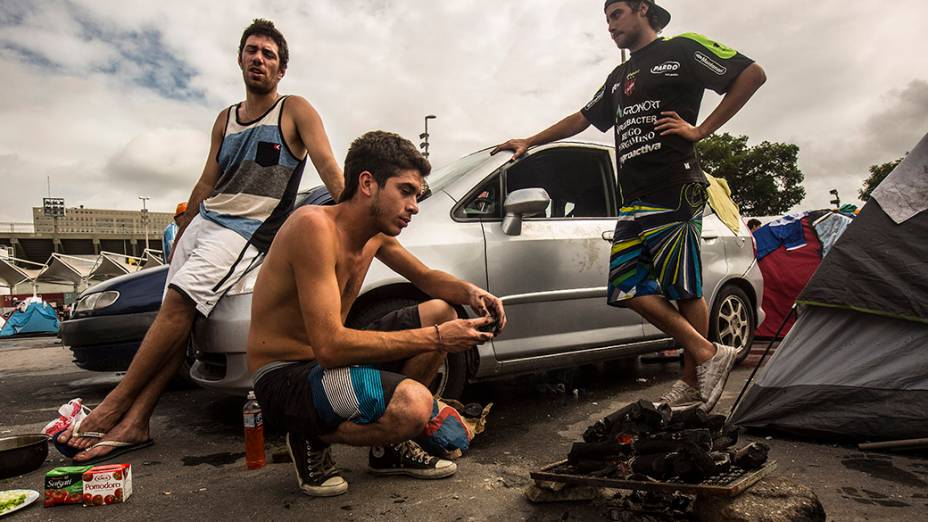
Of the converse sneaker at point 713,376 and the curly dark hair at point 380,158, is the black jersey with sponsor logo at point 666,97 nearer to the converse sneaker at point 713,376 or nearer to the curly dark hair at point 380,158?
the converse sneaker at point 713,376

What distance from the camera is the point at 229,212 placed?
325cm

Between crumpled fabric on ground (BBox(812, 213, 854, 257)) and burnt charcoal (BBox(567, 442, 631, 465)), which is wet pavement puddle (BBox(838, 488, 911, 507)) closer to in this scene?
burnt charcoal (BBox(567, 442, 631, 465))

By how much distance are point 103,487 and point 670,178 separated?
292cm

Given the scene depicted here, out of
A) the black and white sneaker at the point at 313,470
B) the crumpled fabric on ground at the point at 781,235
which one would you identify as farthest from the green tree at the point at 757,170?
the black and white sneaker at the point at 313,470

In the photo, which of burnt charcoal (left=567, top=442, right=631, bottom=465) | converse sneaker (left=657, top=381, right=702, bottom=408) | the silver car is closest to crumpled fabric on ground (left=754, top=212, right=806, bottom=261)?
the silver car

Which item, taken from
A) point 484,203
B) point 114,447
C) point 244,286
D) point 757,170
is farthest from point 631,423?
point 757,170

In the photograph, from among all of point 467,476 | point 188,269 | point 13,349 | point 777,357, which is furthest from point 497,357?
point 13,349

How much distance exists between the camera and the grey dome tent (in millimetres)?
2787

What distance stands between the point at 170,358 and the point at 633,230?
249 centimetres

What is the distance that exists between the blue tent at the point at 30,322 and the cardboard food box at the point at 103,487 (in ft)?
46.9

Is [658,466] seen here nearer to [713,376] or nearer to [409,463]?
[409,463]

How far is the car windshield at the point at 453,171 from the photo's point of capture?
12.0 feet

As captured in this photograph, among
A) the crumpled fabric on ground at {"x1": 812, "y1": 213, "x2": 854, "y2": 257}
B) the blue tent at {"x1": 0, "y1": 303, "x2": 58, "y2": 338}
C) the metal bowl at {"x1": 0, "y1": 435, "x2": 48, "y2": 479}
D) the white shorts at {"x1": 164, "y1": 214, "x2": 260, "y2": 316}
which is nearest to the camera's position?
the metal bowl at {"x1": 0, "y1": 435, "x2": 48, "y2": 479}

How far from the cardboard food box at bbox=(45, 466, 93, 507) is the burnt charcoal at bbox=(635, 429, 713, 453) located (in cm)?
210
